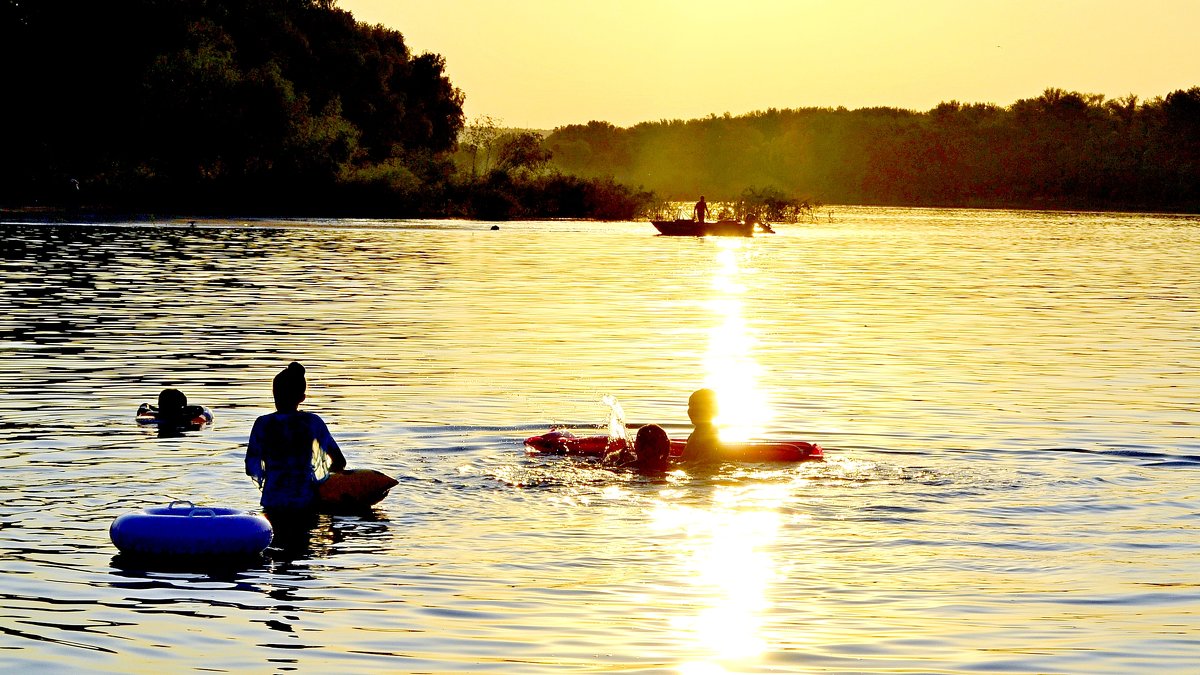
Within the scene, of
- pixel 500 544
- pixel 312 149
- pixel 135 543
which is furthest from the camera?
pixel 312 149

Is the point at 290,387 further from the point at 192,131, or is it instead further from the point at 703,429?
the point at 192,131

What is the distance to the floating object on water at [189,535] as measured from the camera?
11141 millimetres

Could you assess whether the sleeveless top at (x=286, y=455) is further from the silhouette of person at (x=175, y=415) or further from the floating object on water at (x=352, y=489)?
the silhouette of person at (x=175, y=415)

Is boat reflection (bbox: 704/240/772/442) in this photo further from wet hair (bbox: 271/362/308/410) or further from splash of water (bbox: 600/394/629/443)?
wet hair (bbox: 271/362/308/410)

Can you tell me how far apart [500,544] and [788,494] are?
322 cm

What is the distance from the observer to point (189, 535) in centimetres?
1114

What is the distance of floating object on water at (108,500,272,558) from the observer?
36.6 feet

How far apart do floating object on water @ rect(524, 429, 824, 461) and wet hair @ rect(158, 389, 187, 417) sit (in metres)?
3.74

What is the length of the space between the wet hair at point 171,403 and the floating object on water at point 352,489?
4.55 meters

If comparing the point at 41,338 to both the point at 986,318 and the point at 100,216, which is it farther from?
the point at 100,216

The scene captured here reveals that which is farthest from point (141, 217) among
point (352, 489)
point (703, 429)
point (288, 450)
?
point (288, 450)

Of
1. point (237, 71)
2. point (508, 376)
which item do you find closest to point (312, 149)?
point (237, 71)

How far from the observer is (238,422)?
18.0m

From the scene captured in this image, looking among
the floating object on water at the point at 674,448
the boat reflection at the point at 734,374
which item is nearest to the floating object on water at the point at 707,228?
the boat reflection at the point at 734,374
